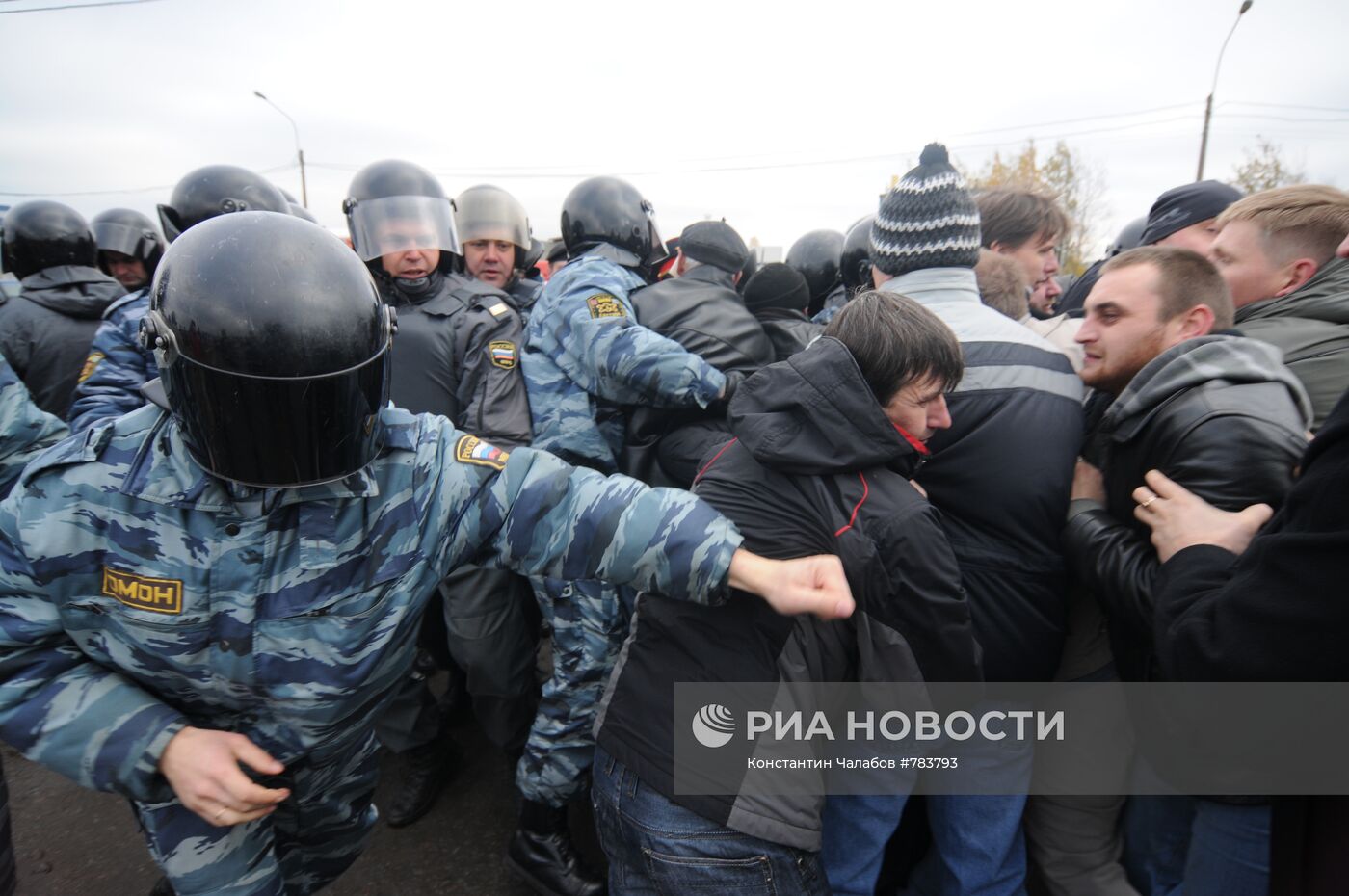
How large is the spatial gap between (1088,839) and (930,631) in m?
1.14

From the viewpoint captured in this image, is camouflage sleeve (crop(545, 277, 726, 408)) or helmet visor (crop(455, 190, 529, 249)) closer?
camouflage sleeve (crop(545, 277, 726, 408))

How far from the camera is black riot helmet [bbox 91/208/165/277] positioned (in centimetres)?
388

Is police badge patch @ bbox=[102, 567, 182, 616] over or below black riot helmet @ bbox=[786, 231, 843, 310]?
below

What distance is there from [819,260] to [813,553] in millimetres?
3246

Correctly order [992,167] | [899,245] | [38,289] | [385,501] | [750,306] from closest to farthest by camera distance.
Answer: [385,501]
[899,245]
[750,306]
[38,289]
[992,167]

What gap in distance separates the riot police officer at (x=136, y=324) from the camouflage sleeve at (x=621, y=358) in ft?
3.38

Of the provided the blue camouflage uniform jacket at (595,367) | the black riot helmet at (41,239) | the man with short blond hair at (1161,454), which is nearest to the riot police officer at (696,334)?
the blue camouflage uniform jacket at (595,367)

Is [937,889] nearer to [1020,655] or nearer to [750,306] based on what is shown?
[1020,655]

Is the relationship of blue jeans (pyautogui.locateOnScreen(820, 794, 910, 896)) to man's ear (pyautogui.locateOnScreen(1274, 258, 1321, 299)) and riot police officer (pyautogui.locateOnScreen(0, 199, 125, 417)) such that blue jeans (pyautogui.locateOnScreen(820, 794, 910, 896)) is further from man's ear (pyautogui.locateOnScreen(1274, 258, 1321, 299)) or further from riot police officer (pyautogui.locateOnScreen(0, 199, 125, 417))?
riot police officer (pyautogui.locateOnScreen(0, 199, 125, 417))

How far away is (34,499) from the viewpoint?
119cm

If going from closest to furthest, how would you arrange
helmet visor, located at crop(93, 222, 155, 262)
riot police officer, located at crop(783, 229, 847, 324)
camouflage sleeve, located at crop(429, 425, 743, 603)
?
camouflage sleeve, located at crop(429, 425, 743, 603), helmet visor, located at crop(93, 222, 155, 262), riot police officer, located at crop(783, 229, 847, 324)

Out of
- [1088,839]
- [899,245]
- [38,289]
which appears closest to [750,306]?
[899,245]

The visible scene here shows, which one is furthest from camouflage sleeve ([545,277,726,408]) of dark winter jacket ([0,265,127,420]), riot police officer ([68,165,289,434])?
dark winter jacket ([0,265,127,420])

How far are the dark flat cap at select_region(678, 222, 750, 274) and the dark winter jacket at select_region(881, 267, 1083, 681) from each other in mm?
1197
